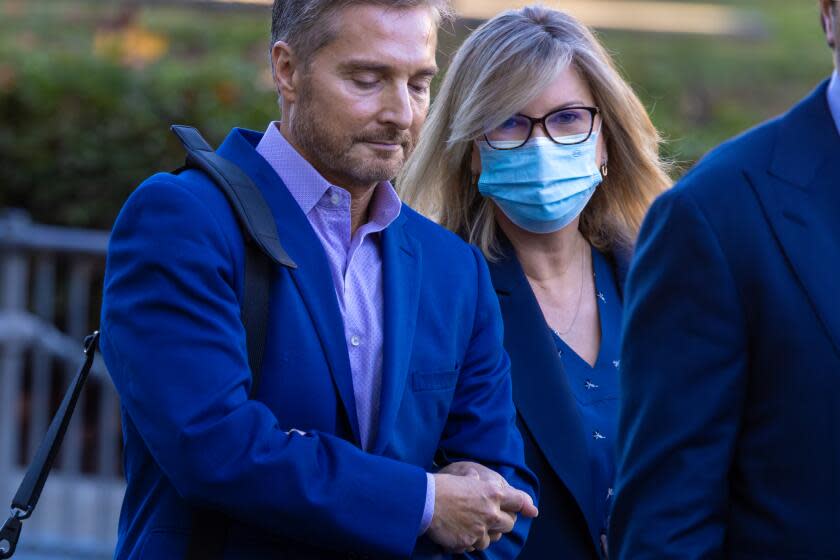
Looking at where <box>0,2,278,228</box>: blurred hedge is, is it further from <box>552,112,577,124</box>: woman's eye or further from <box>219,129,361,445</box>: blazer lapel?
<box>219,129,361,445</box>: blazer lapel

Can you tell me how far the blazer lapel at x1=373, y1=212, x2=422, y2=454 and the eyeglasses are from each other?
2.40 feet

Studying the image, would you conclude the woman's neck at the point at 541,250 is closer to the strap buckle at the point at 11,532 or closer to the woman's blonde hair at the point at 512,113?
the woman's blonde hair at the point at 512,113

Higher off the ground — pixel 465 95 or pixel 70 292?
pixel 465 95

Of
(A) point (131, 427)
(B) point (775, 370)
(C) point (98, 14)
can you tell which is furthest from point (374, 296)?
(C) point (98, 14)

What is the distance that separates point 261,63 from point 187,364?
26.9ft

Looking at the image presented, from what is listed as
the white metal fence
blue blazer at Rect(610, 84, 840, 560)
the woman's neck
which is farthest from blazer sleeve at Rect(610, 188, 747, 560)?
the white metal fence

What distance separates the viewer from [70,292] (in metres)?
6.69

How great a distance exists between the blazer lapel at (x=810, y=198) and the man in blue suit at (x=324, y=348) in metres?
0.82

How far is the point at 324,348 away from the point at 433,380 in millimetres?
266

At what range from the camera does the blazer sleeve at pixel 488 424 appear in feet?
10.4

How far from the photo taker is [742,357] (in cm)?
246

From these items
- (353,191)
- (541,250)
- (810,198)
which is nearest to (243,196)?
(353,191)

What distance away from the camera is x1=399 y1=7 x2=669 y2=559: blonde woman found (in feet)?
12.2

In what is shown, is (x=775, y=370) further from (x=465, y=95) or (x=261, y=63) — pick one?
(x=261, y=63)
